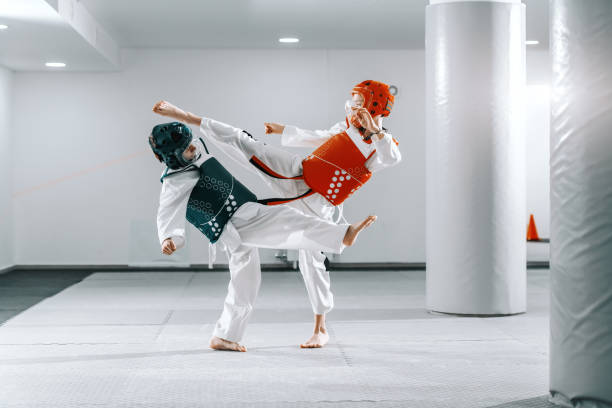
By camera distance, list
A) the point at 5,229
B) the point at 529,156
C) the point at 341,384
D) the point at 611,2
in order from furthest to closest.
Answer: the point at 529,156, the point at 5,229, the point at 341,384, the point at 611,2

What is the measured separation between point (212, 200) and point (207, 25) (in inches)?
171

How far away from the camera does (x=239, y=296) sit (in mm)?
4281

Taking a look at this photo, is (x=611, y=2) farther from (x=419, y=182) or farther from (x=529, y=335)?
(x=419, y=182)

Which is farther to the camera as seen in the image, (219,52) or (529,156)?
(529,156)

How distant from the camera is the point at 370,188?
9.45 metres

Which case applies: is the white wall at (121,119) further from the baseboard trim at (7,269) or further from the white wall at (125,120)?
the baseboard trim at (7,269)

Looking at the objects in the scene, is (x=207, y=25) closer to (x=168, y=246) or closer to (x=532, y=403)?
(x=168, y=246)

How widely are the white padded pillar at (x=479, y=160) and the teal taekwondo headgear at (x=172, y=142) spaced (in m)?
2.38

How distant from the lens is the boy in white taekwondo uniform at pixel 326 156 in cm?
406

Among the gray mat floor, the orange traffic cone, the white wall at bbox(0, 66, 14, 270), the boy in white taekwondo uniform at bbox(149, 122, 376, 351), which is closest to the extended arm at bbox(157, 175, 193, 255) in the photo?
the boy in white taekwondo uniform at bbox(149, 122, 376, 351)

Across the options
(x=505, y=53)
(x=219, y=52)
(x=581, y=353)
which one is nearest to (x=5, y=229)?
(x=219, y=52)

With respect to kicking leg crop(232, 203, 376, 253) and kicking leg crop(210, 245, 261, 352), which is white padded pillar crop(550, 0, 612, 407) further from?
kicking leg crop(210, 245, 261, 352)

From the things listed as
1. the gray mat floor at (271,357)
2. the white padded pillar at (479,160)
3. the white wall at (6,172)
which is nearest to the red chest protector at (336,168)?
the gray mat floor at (271,357)

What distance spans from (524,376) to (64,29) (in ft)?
16.0
